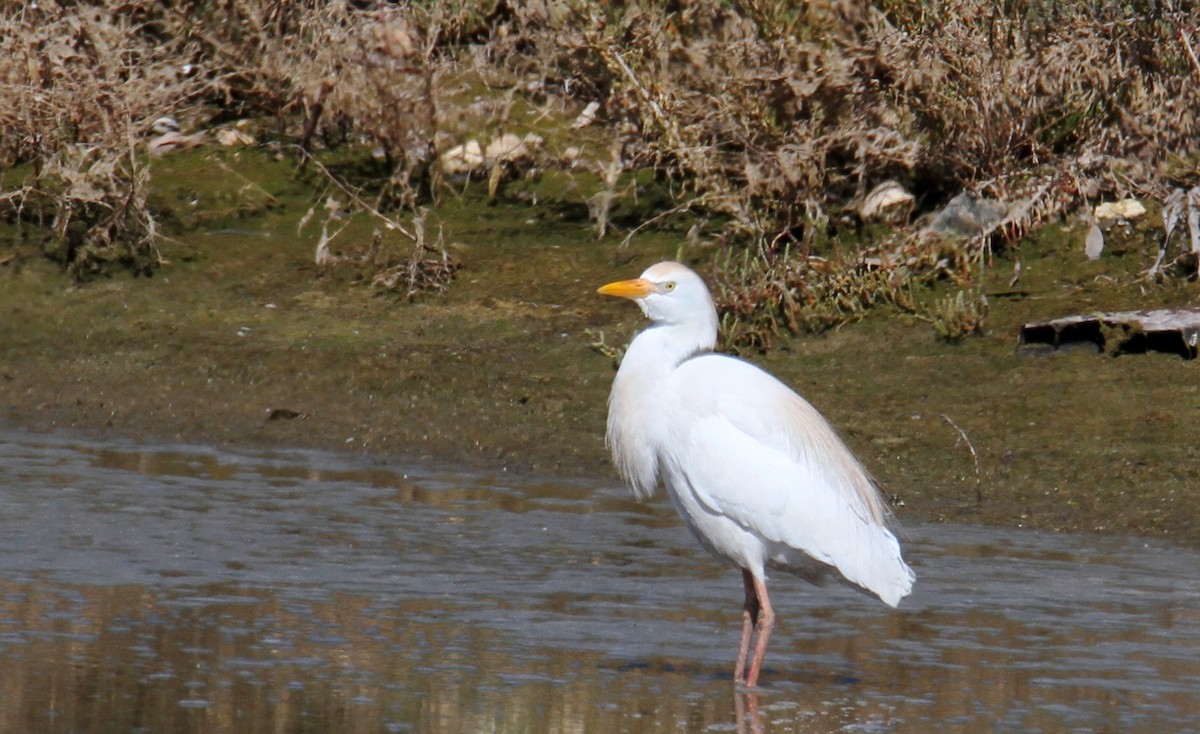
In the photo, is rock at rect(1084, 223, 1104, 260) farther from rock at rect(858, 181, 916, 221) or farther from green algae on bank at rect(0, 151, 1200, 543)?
rock at rect(858, 181, 916, 221)

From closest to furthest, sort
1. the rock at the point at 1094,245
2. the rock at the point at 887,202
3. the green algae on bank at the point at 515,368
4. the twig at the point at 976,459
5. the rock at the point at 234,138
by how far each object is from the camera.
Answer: the twig at the point at 976,459 → the green algae on bank at the point at 515,368 → the rock at the point at 1094,245 → the rock at the point at 887,202 → the rock at the point at 234,138

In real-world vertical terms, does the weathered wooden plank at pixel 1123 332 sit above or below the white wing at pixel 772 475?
below

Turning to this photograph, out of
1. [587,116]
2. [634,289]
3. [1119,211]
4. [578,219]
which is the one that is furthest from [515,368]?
[1119,211]

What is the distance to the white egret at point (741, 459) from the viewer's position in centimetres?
545

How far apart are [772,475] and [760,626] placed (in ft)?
1.56

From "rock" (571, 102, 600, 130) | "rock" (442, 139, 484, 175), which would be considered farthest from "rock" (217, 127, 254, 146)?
"rock" (571, 102, 600, 130)

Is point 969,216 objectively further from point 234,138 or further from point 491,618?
point 234,138

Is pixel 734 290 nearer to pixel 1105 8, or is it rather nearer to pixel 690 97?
pixel 690 97

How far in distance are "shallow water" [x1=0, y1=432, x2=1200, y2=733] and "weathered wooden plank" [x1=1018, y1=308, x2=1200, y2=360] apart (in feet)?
5.26

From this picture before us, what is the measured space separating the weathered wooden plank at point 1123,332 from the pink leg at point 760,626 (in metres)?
3.20

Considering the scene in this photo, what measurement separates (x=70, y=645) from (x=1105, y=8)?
668cm

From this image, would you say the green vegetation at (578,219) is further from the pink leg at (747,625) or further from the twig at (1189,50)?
the pink leg at (747,625)

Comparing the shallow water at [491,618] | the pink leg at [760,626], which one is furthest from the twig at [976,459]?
the pink leg at [760,626]

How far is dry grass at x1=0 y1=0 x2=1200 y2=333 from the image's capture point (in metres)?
9.33
